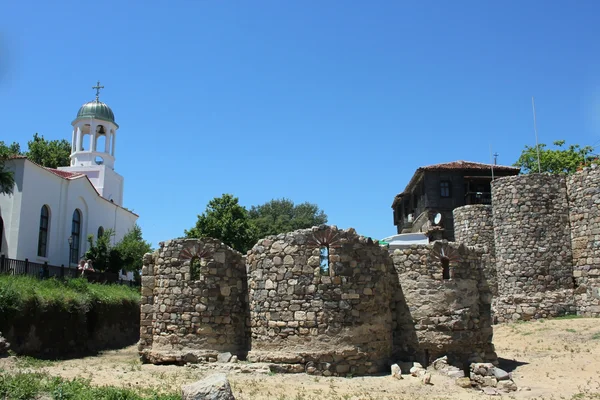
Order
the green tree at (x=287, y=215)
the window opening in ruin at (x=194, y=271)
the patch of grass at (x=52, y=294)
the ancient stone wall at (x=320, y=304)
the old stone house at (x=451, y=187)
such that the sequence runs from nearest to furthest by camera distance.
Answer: the ancient stone wall at (x=320, y=304) → the window opening in ruin at (x=194, y=271) → the patch of grass at (x=52, y=294) → the old stone house at (x=451, y=187) → the green tree at (x=287, y=215)

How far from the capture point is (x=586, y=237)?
2498cm

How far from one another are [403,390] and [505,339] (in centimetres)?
990

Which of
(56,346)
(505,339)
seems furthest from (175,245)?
(505,339)

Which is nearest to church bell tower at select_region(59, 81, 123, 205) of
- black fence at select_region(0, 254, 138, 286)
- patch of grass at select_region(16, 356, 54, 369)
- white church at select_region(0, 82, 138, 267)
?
white church at select_region(0, 82, 138, 267)

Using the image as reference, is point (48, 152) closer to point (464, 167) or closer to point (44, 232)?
point (44, 232)

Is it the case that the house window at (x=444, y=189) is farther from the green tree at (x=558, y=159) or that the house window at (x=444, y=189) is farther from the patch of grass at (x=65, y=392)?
the patch of grass at (x=65, y=392)

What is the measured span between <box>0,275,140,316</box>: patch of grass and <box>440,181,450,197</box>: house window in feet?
73.7

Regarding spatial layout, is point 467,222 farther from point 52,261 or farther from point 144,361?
point 52,261

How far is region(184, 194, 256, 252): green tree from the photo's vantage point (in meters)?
42.3

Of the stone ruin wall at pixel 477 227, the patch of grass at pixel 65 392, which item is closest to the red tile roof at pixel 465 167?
the stone ruin wall at pixel 477 227

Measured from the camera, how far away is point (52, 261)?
33719 mm

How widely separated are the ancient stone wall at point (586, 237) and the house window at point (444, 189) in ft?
50.8

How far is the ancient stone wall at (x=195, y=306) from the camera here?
16.9 m

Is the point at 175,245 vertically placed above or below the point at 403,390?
above
